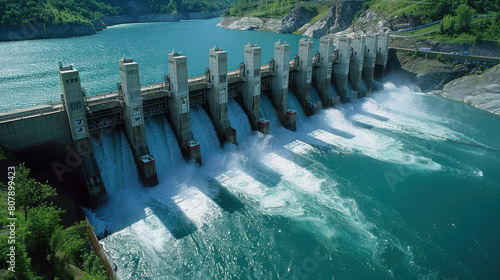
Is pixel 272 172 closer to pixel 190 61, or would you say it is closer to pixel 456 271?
pixel 456 271

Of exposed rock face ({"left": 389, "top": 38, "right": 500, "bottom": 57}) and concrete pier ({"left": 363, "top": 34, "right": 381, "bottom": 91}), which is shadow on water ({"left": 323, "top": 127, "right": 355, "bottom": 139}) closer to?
concrete pier ({"left": 363, "top": 34, "right": 381, "bottom": 91})

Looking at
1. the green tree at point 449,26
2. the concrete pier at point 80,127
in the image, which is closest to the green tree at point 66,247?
the concrete pier at point 80,127

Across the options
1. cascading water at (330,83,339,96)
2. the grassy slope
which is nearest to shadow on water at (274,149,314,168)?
cascading water at (330,83,339,96)

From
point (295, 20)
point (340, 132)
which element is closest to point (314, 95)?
point (340, 132)

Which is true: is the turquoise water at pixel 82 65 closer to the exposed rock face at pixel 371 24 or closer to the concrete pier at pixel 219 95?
the concrete pier at pixel 219 95

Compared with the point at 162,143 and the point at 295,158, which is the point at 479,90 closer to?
the point at 295,158

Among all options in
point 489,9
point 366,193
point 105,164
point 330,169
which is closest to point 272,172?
point 330,169

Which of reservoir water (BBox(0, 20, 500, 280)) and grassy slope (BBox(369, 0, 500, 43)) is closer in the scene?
reservoir water (BBox(0, 20, 500, 280))
